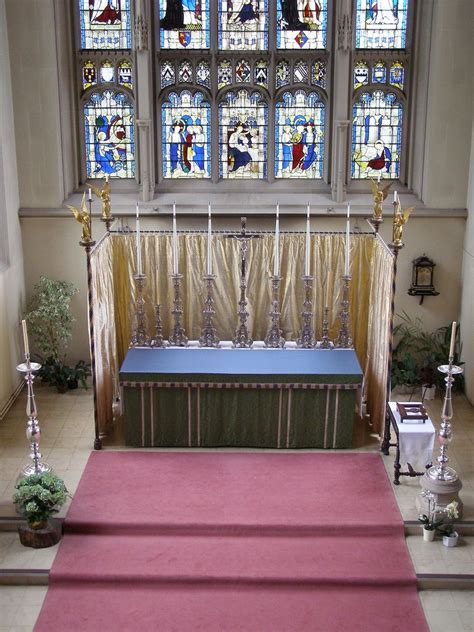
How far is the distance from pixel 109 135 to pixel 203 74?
1700 mm

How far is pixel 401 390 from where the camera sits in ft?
44.1

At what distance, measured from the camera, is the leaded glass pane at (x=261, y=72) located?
13445 mm

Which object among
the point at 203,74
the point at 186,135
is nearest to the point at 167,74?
the point at 203,74

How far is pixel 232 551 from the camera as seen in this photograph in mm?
9523

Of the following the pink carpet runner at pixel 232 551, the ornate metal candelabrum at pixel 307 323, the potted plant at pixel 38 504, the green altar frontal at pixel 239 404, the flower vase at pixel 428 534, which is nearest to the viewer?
the pink carpet runner at pixel 232 551

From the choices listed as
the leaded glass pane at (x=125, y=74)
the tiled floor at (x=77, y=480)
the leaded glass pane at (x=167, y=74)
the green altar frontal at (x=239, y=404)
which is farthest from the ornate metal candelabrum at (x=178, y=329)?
the leaded glass pane at (x=125, y=74)

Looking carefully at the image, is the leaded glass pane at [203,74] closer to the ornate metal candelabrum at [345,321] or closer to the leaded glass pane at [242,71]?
the leaded glass pane at [242,71]

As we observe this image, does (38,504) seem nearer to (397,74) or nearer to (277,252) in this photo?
(277,252)

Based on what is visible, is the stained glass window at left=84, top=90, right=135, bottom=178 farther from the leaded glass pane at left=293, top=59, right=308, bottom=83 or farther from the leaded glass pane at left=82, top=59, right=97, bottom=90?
the leaded glass pane at left=293, top=59, right=308, bottom=83

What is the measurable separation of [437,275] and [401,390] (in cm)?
183

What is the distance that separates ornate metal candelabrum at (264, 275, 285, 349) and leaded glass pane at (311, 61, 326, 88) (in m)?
3.17

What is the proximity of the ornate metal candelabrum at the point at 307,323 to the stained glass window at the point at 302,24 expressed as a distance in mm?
3599

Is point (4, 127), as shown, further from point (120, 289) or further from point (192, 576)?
point (192, 576)

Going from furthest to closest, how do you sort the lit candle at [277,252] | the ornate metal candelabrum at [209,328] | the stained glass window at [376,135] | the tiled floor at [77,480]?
the stained glass window at [376,135] → the ornate metal candelabrum at [209,328] → the lit candle at [277,252] → the tiled floor at [77,480]
